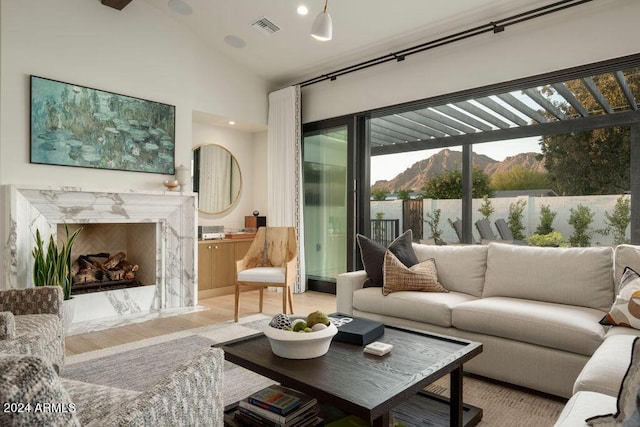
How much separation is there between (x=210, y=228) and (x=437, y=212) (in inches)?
131

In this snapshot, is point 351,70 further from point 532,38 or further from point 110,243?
point 110,243

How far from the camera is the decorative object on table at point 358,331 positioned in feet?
6.37

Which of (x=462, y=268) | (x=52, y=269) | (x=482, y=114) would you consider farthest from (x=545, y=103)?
(x=52, y=269)

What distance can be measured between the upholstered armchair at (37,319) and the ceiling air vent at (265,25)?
10.6ft

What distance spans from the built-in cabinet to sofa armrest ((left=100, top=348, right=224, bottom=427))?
3.90 meters

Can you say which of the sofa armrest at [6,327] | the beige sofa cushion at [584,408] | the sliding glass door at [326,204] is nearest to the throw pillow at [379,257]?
the sliding glass door at [326,204]

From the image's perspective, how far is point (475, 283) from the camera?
9.89 feet

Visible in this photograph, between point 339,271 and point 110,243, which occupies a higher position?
point 110,243

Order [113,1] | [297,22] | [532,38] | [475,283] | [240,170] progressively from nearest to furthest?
1. [475,283]
2. [532,38]
3. [113,1]
4. [297,22]
5. [240,170]

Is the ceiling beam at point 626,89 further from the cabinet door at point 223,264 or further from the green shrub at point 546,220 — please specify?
the cabinet door at point 223,264

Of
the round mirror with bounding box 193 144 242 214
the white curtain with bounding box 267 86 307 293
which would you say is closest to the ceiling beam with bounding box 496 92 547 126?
the white curtain with bounding box 267 86 307 293

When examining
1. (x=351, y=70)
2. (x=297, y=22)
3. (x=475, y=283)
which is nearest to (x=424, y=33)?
(x=351, y=70)

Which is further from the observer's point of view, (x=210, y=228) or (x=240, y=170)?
(x=240, y=170)

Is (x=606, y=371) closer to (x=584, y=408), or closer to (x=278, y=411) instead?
(x=584, y=408)
